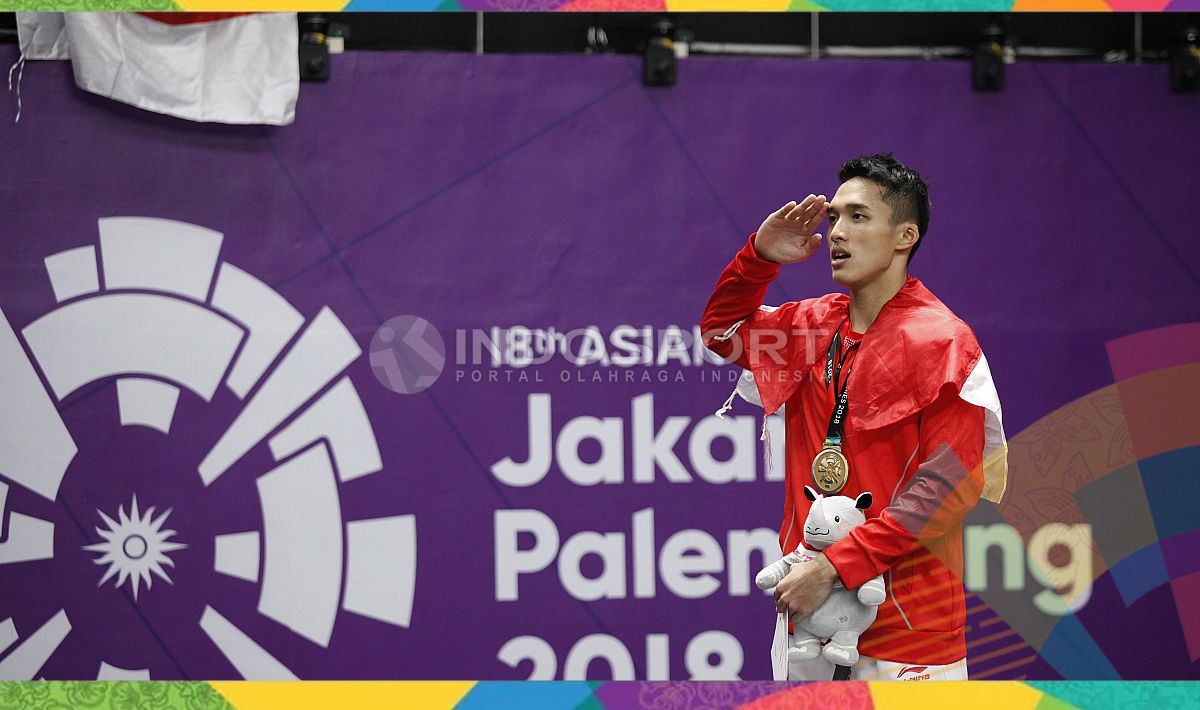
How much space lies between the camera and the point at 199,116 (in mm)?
3174

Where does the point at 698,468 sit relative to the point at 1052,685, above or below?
above

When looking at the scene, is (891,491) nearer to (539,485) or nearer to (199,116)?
(539,485)

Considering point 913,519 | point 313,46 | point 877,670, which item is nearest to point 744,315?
point 913,519

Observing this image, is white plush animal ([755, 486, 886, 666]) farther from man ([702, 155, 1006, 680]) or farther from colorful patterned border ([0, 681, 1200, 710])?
colorful patterned border ([0, 681, 1200, 710])

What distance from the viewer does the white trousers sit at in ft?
5.91

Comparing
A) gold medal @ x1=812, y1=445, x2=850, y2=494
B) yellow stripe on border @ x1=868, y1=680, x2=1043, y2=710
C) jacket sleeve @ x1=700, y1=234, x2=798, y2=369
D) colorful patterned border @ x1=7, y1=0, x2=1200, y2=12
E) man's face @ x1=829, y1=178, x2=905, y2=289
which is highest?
colorful patterned border @ x1=7, y1=0, x2=1200, y2=12

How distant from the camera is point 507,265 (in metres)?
3.28

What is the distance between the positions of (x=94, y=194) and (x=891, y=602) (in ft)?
7.87

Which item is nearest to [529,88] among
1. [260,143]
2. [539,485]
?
[260,143]

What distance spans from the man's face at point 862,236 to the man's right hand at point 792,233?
0.04 m

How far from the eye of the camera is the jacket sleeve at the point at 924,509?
1728 mm

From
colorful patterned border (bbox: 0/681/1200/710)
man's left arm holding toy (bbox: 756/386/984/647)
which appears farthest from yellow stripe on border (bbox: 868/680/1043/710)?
man's left arm holding toy (bbox: 756/386/984/647)

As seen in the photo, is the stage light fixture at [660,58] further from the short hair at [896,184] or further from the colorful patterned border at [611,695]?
the colorful patterned border at [611,695]

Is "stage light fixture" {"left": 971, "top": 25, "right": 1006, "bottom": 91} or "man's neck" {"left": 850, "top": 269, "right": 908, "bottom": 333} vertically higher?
"stage light fixture" {"left": 971, "top": 25, "right": 1006, "bottom": 91}
